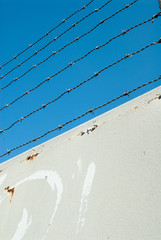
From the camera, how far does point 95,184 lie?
1.25 m

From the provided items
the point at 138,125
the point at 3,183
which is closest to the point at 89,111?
the point at 138,125

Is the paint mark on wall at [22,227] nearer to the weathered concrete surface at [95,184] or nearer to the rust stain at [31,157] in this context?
the weathered concrete surface at [95,184]

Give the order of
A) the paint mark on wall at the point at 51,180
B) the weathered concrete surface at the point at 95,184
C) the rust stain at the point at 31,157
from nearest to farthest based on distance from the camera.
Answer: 1. the weathered concrete surface at the point at 95,184
2. the paint mark on wall at the point at 51,180
3. the rust stain at the point at 31,157

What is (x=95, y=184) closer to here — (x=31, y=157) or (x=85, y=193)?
(x=85, y=193)

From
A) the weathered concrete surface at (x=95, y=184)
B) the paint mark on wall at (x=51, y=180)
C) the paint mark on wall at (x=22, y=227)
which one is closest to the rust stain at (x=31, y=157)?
the weathered concrete surface at (x=95, y=184)

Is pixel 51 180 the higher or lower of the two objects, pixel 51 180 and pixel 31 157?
the lower

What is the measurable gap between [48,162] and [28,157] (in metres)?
0.20

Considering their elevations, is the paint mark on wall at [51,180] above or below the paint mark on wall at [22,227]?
above

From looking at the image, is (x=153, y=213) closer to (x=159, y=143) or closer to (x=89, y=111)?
(x=159, y=143)

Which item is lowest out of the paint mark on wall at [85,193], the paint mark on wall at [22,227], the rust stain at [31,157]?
the paint mark on wall at [22,227]

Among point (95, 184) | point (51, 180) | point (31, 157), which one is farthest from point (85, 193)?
point (31, 157)

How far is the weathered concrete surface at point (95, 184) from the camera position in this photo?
1.07 m

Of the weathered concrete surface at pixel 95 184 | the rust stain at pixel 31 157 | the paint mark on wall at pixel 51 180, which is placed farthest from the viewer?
the rust stain at pixel 31 157

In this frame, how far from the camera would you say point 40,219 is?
131cm
